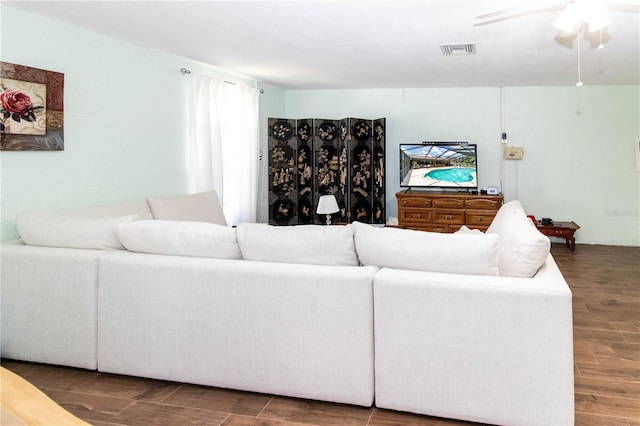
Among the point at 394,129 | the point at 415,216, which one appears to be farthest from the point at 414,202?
the point at 394,129

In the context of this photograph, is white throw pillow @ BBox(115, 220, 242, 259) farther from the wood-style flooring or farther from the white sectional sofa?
the wood-style flooring

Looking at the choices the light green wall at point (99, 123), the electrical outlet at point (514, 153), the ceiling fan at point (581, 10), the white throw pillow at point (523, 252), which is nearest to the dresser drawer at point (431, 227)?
the electrical outlet at point (514, 153)

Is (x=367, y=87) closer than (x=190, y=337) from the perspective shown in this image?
No

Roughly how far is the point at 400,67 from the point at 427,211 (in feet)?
7.38

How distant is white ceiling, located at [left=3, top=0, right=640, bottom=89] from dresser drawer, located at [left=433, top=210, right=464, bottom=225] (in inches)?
72.7

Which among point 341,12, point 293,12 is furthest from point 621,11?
point 293,12

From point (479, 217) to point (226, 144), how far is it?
3.57 m

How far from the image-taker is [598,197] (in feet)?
24.2

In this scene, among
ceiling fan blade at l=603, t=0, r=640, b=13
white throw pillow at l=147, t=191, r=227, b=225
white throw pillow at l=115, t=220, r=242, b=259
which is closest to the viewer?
white throw pillow at l=115, t=220, r=242, b=259

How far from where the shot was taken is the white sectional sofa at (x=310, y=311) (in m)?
2.31

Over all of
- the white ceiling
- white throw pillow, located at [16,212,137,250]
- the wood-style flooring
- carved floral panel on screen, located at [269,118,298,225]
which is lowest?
the wood-style flooring

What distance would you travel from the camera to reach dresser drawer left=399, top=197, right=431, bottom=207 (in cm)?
736

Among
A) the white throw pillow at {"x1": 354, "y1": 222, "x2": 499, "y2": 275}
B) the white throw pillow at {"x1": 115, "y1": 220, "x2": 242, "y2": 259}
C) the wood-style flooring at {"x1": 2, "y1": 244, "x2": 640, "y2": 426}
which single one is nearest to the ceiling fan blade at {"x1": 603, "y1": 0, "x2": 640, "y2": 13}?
the white throw pillow at {"x1": 354, "y1": 222, "x2": 499, "y2": 275}

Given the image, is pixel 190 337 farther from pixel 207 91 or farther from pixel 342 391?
pixel 207 91
